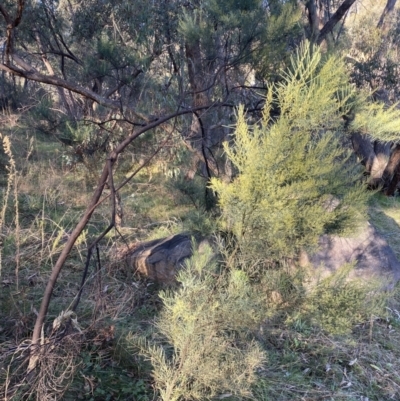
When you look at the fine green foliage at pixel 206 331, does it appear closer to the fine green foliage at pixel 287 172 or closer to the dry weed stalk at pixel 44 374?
the fine green foliage at pixel 287 172

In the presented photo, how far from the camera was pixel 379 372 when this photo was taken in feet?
9.68

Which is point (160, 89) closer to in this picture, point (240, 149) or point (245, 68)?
point (245, 68)

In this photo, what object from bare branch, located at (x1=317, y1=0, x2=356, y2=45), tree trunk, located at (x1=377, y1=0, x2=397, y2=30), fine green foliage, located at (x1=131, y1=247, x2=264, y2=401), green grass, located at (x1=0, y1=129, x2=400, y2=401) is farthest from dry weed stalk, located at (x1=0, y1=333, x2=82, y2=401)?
tree trunk, located at (x1=377, y1=0, x2=397, y2=30)

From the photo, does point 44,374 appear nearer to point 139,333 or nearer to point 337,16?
point 139,333

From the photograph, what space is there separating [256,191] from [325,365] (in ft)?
5.64

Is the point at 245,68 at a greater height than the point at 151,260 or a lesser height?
greater

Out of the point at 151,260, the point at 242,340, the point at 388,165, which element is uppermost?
the point at 388,165

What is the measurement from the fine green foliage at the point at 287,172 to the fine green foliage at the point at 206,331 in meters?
0.22

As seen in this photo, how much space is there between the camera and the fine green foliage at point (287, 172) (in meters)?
1.81

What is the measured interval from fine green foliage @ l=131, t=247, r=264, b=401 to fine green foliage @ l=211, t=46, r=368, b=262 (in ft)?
0.74

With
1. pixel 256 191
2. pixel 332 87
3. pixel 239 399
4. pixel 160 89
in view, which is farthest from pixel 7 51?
pixel 160 89

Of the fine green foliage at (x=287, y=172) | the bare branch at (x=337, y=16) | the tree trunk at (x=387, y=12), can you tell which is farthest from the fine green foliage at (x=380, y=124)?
the tree trunk at (x=387, y=12)

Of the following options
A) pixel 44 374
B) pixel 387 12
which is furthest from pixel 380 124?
pixel 387 12

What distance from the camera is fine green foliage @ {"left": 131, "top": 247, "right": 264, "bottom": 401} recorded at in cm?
183
